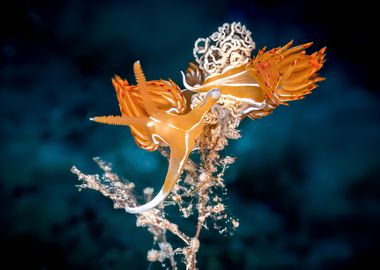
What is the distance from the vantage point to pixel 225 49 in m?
2.88

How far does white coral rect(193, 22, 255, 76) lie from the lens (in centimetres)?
289

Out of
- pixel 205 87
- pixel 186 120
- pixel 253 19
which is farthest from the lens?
pixel 253 19

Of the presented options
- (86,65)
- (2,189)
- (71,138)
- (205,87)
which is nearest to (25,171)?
(2,189)

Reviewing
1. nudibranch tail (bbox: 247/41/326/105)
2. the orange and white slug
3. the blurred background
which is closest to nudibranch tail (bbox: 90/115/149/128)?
the orange and white slug

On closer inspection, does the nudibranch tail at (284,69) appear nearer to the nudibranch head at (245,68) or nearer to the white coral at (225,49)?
the nudibranch head at (245,68)

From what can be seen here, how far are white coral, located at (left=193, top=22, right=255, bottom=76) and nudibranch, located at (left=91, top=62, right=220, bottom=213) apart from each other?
0.44 meters

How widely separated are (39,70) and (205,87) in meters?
4.21

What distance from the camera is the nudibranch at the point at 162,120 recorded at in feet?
7.64

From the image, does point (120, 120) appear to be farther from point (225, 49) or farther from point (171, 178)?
point (225, 49)

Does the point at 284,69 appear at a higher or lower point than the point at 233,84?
higher

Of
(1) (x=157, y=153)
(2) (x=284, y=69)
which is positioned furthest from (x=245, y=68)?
(1) (x=157, y=153)

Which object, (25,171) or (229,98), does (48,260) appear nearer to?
(25,171)

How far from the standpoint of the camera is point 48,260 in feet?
22.4

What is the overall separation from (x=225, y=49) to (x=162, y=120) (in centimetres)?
97
